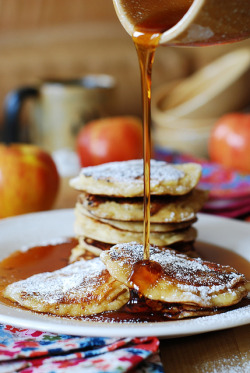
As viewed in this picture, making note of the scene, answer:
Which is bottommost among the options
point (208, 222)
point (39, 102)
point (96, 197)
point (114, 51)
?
point (208, 222)

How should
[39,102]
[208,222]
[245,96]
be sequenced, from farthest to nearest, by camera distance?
[245,96] → [39,102] → [208,222]

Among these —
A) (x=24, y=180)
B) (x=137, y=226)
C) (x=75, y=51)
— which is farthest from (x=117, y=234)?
(x=75, y=51)

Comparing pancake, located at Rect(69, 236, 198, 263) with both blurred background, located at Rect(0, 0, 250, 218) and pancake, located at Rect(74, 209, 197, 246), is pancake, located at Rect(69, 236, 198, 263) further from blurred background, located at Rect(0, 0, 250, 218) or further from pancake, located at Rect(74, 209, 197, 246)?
blurred background, located at Rect(0, 0, 250, 218)

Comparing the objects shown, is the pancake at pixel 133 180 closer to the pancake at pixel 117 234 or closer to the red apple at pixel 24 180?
the pancake at pixel 117 234

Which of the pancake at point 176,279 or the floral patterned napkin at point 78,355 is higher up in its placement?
the pancake at point 176,279

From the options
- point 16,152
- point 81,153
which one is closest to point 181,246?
point 16,152

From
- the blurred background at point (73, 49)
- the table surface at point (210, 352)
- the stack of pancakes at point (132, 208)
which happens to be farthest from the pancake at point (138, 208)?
the blurred background at point (73, 49)

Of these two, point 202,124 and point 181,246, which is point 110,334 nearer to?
point 181,246
